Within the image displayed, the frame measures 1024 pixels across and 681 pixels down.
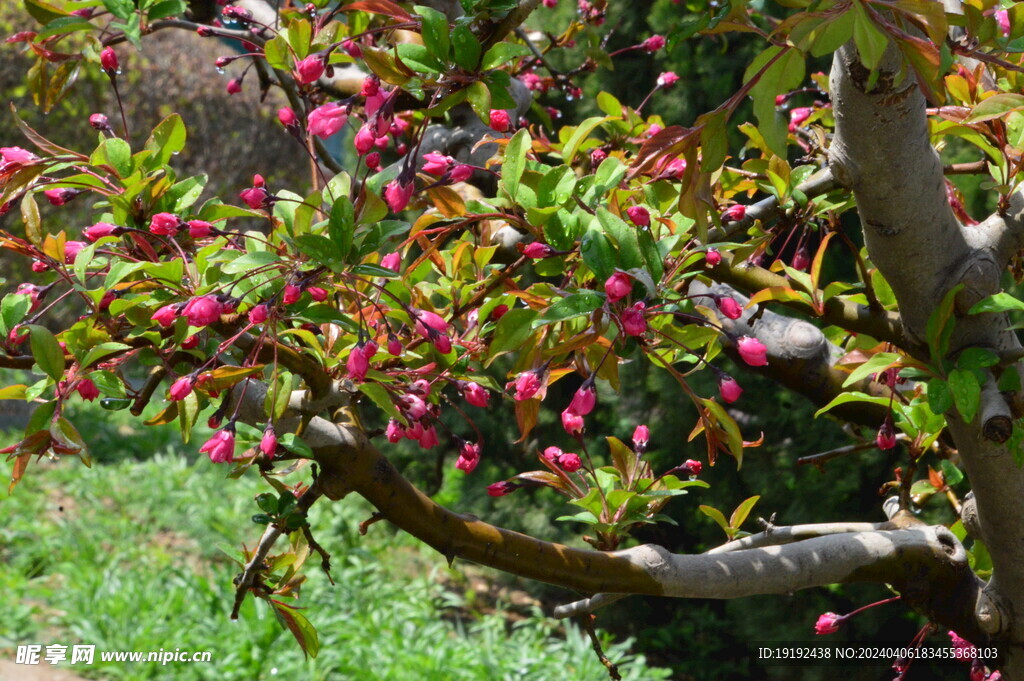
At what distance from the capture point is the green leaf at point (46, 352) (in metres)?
0.93

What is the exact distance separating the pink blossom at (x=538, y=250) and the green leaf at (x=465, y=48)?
19cm

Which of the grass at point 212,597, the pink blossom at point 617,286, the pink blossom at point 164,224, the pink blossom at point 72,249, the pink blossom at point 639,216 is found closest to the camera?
the pink blossom at point 617,286

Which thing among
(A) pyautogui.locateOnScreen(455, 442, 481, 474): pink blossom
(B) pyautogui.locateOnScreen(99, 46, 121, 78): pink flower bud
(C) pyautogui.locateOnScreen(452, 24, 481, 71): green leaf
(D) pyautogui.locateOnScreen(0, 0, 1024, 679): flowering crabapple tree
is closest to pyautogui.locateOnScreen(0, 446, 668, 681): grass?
(D) pyautogui.locateOnScreen(0, 0, 1024, 679): flowering crabapple tree

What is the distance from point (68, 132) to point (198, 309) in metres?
6.63

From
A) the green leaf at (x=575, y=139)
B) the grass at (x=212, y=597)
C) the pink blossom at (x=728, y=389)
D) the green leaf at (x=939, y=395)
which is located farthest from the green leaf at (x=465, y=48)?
the grass at (x=212, y=597)

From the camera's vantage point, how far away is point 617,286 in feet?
2.69

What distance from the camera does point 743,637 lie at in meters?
3.65

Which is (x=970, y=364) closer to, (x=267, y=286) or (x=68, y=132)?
(x=267, y=286)

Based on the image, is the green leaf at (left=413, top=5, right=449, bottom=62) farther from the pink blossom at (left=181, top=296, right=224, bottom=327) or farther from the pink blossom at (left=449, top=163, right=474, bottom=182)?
the pink blossom at (left=181, top=296, right=224, bottom=327)

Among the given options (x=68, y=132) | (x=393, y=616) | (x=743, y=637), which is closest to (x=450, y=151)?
(x=743, y=637)

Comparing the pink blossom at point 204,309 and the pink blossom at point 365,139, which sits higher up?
the pink blossom at point 365,139

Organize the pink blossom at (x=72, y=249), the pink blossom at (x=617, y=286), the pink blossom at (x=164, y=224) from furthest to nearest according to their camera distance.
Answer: the pink blossom at (x=72, y=249)
the pink blossom at (x=164, y=224)
the pink blossom at (x=617, y=286)

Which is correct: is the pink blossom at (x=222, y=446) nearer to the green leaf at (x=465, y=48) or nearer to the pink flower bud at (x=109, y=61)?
the green leaf at (x=465, y=48)

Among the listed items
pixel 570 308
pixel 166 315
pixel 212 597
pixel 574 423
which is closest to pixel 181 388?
pixel 166 315
